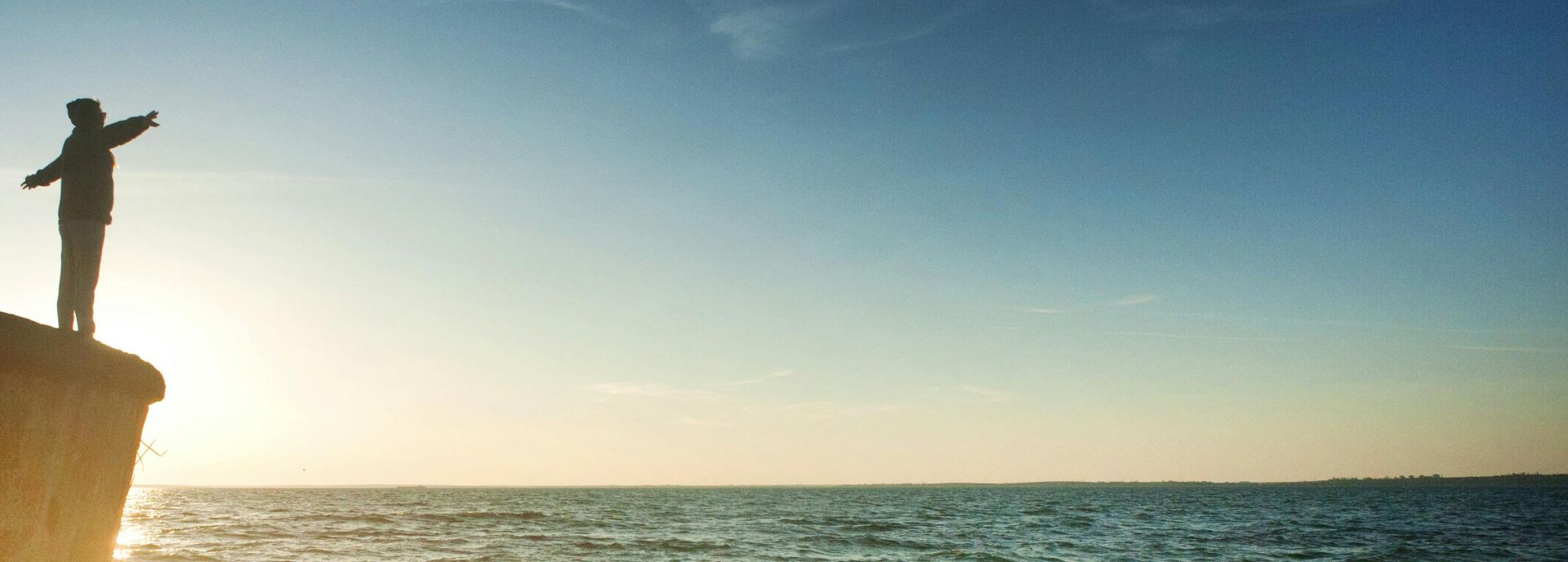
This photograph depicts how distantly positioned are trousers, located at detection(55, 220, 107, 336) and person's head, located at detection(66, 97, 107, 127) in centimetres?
61

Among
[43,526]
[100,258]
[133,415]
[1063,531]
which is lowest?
[1063,531]

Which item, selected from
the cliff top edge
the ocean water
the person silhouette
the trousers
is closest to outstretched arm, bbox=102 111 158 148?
the person silhouette

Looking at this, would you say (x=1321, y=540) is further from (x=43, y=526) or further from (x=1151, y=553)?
(x=43, y=526)

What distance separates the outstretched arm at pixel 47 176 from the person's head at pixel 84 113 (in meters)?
0.25

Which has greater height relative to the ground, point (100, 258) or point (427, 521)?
point (100, 258)

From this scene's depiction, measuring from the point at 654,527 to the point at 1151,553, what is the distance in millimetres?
24532

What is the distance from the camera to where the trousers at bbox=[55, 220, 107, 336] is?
419 cm

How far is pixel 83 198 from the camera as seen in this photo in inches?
169

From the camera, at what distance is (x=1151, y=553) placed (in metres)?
30.5

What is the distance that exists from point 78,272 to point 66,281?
10cm

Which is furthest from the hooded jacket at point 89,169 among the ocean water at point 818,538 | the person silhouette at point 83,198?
the ocean water at point 818,538

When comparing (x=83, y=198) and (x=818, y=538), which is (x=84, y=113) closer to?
(x=83, y=198)

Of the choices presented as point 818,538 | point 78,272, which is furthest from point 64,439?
point 818,538

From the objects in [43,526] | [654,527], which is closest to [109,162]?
[43,526]
